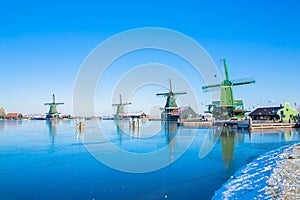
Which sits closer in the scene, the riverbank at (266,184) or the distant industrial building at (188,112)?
the riverbank at (266,184)

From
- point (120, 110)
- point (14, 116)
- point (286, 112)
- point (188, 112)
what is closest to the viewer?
point (286, 112)

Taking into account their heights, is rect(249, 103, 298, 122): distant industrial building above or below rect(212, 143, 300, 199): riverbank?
above

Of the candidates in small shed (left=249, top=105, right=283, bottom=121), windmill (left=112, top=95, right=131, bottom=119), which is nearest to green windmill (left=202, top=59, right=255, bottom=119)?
small shed (left=249, top=105, right=283, bottom=121)

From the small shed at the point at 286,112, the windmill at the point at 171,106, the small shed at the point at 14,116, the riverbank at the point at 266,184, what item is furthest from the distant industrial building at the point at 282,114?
the small shed at the point at 14,116

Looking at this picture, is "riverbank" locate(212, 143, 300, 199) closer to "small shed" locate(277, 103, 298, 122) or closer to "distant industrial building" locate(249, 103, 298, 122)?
"distant industrial building" locate(249, 103, 298, 122)

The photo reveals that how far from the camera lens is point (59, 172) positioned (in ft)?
32.5

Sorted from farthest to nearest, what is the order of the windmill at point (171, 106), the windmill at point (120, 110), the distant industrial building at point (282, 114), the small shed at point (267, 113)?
the windmill at point (120, 110) → the windmill at point (171, 106) → the small shed at point (267, 113) → the distant industrial building at point (282, 114)

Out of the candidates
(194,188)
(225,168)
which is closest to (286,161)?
(225,168)

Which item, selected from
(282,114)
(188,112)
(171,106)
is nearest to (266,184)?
(282,114)

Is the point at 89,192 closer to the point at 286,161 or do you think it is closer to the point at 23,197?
the point at 23,197

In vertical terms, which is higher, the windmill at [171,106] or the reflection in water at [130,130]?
the windmill at [171,106]

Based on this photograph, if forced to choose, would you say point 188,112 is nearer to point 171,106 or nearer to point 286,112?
point 171,106

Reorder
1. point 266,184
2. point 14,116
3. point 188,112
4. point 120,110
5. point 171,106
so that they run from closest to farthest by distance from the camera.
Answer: point 266,184 < point 171,106 < point 188,112 < point 120,110 < point 14,116

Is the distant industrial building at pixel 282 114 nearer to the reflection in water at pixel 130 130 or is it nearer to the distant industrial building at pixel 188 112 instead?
the reflection in water at pixel 130 130
